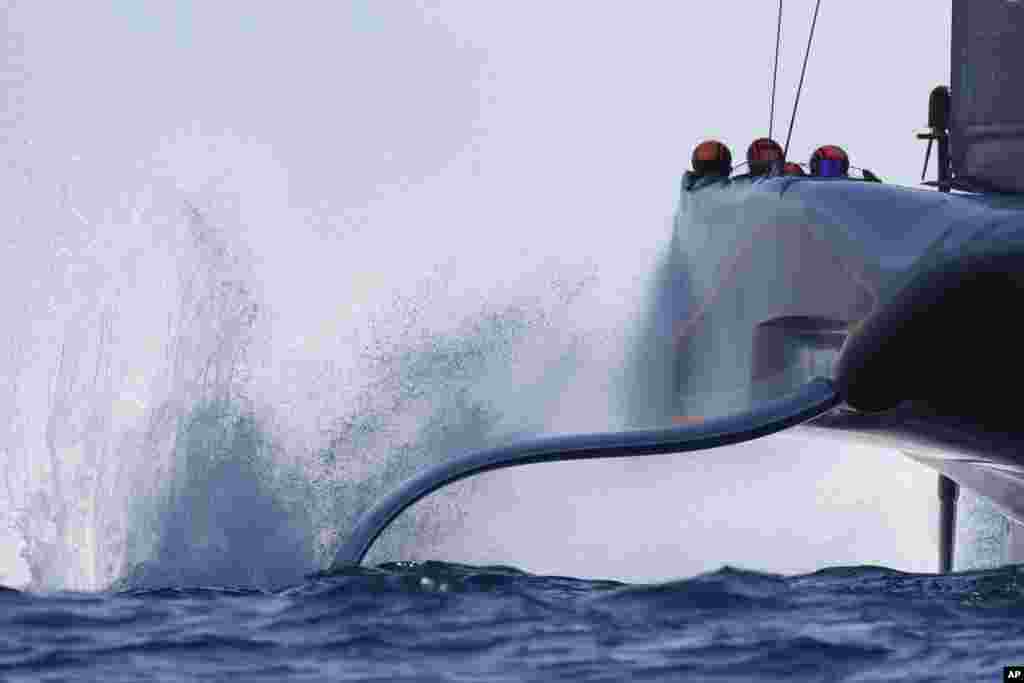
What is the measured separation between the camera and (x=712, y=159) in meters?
16.3

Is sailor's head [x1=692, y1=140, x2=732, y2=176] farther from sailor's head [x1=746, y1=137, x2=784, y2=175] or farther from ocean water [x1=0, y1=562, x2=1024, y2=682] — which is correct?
ocean water [x1=0, y1=562, x2=1024, y2=682]

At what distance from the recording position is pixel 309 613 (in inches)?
409

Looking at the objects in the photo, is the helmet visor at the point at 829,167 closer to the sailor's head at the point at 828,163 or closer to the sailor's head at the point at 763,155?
the sailor's head at the point at 828,163

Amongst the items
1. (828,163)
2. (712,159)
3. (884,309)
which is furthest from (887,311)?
(712,159)

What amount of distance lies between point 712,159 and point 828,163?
202 cm

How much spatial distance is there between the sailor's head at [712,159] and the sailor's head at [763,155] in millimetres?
605

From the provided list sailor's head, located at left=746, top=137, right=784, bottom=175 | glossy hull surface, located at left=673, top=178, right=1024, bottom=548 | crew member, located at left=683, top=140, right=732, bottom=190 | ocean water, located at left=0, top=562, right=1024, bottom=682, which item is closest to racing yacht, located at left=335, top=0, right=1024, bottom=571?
glossy hull surface, located at left=673, top=178, right=1024, bottom=548

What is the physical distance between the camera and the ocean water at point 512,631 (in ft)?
29.9

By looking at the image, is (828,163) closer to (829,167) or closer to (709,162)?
(829,167)

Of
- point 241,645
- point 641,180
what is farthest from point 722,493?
point 641,180

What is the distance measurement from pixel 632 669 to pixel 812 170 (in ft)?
19.5

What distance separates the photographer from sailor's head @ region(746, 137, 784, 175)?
1541 cm

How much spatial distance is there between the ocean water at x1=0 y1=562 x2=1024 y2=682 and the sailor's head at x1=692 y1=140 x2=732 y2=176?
4.81m

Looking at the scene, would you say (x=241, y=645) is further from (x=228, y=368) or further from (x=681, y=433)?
(x=228, y=368)
